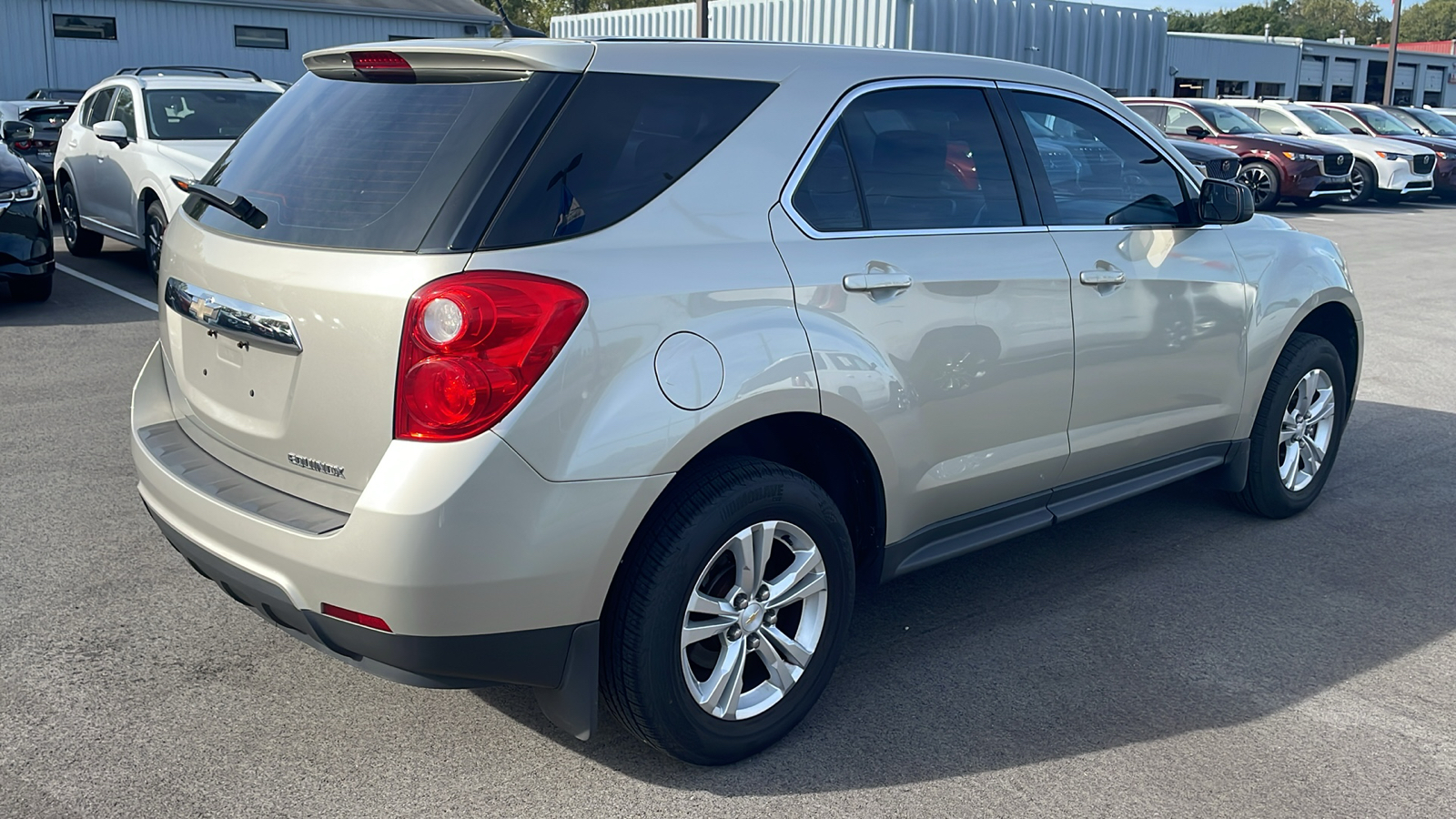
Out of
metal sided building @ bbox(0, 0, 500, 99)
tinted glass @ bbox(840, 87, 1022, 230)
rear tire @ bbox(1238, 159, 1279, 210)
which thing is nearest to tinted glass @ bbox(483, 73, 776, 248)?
tinted glass @ bbox(840, 87, 1022, 230)

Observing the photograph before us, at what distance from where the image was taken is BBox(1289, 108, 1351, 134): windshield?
23.5 meters

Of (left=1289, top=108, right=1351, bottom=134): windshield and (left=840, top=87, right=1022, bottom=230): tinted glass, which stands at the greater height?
(left=840, top=87, right=1022, bottom=230): tinted glass

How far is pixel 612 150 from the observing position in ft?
9.56

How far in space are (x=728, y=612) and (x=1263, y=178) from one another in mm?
20709

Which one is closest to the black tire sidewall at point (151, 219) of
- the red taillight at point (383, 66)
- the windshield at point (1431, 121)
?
the red taillight at point (383, 66)

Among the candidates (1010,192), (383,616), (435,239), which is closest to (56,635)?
(383,616)

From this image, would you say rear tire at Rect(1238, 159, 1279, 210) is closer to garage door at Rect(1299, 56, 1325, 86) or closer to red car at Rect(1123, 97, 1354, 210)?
red car at Rect(1123, 97, 1354, 210)

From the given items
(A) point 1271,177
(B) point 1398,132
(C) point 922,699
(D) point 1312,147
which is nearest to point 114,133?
(C) point 922,699

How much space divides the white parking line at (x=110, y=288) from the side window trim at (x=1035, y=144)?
7.28 m

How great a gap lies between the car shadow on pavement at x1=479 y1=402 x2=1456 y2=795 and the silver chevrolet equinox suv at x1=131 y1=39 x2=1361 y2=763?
27 centimetres

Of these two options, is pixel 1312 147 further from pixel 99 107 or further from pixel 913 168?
pixel 913 168

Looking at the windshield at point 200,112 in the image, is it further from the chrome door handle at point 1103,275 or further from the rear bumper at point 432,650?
the rear bumper at point 432,650

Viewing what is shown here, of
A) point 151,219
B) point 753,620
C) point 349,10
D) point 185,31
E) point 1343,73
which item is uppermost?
point 349,10

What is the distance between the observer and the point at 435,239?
271 cm
